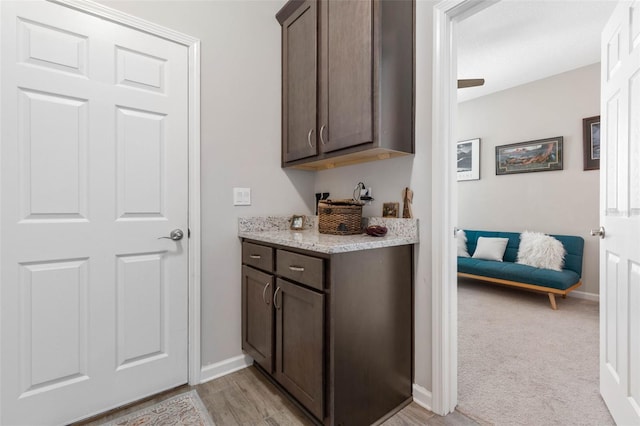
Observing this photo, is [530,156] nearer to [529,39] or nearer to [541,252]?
[541,252]

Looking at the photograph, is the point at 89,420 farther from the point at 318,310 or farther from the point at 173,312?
the point at 318,310

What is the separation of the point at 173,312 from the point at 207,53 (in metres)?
1.62

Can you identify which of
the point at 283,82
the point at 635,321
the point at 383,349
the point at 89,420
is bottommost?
the point at 89,420

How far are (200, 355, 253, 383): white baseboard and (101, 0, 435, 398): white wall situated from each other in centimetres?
3

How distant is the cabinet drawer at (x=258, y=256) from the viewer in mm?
1691

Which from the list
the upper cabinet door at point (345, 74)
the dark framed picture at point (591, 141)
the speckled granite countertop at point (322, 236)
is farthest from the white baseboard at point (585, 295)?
the upper cabinet door at point (345, 74)

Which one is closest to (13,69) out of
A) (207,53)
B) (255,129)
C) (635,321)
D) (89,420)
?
(207,53)

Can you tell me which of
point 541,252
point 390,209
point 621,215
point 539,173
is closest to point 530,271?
point 541,252

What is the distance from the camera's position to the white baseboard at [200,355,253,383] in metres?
1.86

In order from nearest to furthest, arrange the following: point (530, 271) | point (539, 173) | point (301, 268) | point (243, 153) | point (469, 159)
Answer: point (301, 268) < point (243, 153) < point (530, 271) < point (539, 173) < point (469, 159)

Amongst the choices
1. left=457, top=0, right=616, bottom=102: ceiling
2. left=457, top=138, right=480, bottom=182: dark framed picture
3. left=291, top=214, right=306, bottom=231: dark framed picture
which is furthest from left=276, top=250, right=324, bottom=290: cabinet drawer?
left=457, top=138, right=480, bottom=182: dark framed picture

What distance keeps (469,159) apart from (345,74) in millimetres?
3673

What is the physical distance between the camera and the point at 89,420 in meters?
Answer: 1.52

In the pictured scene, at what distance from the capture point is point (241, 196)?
2021 mm
